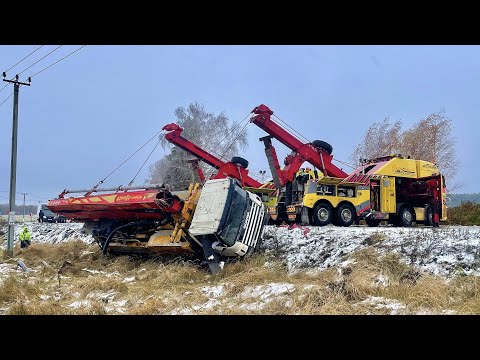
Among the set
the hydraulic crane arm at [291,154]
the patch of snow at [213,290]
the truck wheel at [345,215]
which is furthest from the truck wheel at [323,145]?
the patch of snow at [213,290]

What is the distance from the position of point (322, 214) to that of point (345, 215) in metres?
0.84

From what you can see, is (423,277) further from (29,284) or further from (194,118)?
(194,118)

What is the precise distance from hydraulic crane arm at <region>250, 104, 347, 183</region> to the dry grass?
5522 mm

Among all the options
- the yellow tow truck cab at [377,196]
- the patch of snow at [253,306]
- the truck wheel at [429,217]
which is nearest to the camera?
the patch of snow at [253,306]

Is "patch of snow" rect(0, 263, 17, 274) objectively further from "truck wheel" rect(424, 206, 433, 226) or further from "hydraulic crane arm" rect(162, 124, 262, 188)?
"truck wheel" rect(424, 206, 433, 226)

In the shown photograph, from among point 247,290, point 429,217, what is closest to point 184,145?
point 429,217

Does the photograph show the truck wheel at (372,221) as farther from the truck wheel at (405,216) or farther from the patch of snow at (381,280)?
the patch of snow at (381,280)

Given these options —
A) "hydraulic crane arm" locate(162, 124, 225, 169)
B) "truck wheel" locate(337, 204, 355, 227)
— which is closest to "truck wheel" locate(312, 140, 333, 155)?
"truck wheel" locate(337, 204, 355, 227)

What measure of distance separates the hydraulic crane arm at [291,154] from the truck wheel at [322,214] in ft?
4.51

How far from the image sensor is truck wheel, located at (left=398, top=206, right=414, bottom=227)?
15.7 meters

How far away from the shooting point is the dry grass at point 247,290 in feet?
19.3
